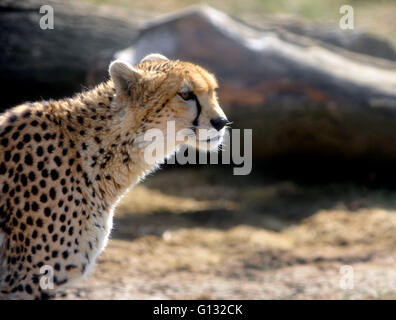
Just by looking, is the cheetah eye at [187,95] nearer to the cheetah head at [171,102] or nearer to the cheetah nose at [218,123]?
the cheetah head at [171,102]

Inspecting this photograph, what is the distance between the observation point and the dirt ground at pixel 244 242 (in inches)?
196

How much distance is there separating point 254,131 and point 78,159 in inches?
145

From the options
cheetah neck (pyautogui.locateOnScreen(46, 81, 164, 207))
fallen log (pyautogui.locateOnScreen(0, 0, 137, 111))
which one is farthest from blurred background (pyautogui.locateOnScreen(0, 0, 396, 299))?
cheetah neck (pyautogui.locateOnScreen(46, 81, 164, 207))

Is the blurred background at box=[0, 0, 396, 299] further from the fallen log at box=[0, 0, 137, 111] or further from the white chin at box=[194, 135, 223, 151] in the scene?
the white chin at box=[194, 135, 223, 151]

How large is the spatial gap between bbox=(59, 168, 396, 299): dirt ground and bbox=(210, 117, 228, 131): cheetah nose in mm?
1767

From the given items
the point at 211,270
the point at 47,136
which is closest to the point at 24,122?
the point at 47,136

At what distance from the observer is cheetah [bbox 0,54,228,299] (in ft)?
11.4

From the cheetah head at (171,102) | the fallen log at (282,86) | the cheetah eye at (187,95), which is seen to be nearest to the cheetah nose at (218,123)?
the cheetah head at (171,102)

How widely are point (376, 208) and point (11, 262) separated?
4.38 m

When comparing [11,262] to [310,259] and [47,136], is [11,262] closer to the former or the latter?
[47,136]

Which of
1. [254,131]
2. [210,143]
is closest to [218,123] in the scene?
[210,143]

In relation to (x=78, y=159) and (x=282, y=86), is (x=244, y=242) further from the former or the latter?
(x=78, y=159)

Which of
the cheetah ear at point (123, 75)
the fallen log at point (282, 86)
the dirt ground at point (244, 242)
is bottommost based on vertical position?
the dirt ground at point (244, 242)

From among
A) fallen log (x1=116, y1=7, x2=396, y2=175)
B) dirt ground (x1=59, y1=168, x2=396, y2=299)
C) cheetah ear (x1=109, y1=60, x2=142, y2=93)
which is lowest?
dirt ground (x1=59, y1=168, x2=396, y2=299)
